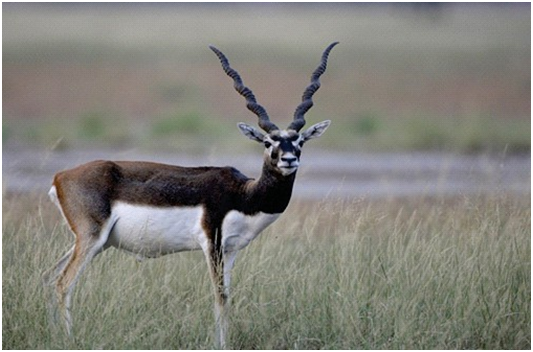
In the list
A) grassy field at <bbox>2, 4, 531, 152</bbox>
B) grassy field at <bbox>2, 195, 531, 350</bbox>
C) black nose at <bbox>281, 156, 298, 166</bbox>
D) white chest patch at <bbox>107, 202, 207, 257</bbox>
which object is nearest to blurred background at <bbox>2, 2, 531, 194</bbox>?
grassy field at <bbox>2, 4, 531, 152</bbox>

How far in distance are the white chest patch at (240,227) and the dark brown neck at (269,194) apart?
0.21 feet

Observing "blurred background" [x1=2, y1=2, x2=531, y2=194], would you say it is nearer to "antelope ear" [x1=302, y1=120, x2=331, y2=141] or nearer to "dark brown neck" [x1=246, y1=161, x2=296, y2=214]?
"antelope ear" [x1=302, y1=120, x2=331, y2=141]

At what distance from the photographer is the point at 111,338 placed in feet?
24.9

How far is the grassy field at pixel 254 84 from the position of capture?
23.1m

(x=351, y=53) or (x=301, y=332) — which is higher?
(x=351, y=53)

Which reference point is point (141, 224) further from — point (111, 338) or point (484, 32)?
point (484, 32)

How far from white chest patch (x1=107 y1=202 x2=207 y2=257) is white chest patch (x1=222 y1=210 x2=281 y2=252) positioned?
0.64 ft

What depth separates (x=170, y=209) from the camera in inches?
321

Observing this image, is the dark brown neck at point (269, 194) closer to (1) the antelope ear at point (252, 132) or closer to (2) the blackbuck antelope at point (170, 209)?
(2) the blackbuck antelope at point (170, 209)

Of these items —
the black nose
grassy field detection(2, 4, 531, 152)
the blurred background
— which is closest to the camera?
the black nose

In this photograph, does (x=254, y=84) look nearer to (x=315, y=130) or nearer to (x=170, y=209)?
(x=315, y=130)

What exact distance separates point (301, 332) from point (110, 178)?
1.96 m

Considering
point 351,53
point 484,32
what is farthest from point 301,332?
point 484,32

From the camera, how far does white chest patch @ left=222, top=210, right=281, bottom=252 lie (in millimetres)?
8141
